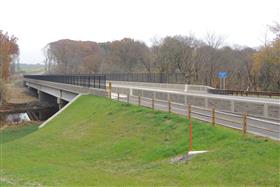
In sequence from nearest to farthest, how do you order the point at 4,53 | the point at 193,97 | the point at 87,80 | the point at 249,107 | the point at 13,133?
the point at 249,107 → the point at 193,97 → the point at 13,133 → the point at 87,80 → the point at 4,53

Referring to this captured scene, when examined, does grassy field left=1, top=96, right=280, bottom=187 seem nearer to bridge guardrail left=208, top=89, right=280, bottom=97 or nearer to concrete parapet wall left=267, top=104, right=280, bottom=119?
concrete parapet wall left=267, top=104, right=280, bottom=119

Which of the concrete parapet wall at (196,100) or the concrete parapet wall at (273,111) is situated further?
the concrete parapet wall at (196,100)

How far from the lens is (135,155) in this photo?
750 inches

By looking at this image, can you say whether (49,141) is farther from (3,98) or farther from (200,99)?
(3,98)

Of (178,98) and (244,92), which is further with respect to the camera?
(244,92)

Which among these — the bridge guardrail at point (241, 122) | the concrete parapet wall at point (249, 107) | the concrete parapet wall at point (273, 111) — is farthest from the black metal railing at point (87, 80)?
the concrete parapet wall at point (273, 111)

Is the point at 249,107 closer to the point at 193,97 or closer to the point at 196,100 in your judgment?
the point at 196,100

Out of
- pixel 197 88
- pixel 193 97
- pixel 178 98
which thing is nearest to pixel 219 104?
pixel 193 97

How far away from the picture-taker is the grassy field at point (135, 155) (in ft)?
41.9

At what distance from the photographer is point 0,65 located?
75.6m

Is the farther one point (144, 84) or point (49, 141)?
point (144, 84)

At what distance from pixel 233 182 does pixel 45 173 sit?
8.26m

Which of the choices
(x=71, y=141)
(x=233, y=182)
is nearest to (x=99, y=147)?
(x=71, y=141)

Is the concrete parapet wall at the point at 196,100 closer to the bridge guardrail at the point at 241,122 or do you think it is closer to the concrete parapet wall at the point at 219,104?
the concrete parapet wall at the point at 219,104
